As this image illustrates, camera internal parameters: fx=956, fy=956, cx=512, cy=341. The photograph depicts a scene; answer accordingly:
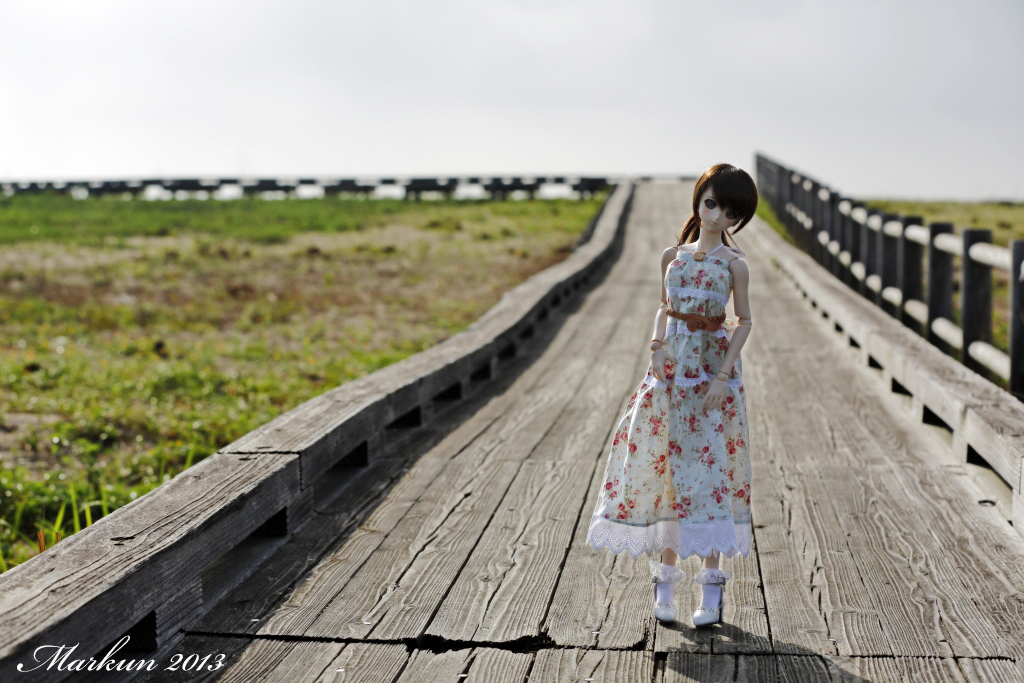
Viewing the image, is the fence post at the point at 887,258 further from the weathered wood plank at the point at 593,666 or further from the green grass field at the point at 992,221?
the weathered wood plank at the point at 593,666

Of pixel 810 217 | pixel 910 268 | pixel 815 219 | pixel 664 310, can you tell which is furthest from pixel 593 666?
pixel 810 217

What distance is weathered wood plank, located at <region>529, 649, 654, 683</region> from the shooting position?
2.63m

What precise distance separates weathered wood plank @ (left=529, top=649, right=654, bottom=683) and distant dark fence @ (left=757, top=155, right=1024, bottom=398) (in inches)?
158

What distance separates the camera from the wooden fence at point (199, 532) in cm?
234

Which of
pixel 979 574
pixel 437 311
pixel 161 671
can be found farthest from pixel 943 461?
pixel 437 311

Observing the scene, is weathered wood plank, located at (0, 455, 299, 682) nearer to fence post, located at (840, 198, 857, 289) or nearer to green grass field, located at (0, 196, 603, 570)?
green grass field, located at (0, 196, 603, 570)

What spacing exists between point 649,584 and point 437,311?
8.90 m

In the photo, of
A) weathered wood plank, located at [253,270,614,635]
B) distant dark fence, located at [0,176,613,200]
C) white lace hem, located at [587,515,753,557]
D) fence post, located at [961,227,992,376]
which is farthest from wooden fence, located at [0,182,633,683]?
distant dark fence, located at [0,176,613,200]

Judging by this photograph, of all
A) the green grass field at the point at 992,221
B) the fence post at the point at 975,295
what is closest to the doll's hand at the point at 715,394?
the fence post at the point at 975,295

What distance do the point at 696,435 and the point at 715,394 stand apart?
155 millimetres

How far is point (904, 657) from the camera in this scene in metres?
2.72

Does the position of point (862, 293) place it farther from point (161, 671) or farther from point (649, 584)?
point (161, 671)

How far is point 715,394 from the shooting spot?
2.93m

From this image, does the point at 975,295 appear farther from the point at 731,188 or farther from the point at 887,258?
the point at 731,188
